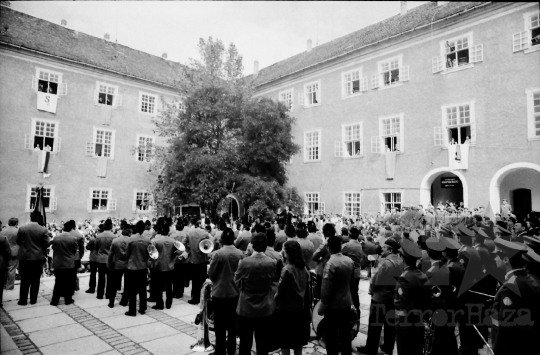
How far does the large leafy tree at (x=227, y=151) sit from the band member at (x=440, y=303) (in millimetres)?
11995

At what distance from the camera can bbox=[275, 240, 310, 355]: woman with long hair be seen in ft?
16.1

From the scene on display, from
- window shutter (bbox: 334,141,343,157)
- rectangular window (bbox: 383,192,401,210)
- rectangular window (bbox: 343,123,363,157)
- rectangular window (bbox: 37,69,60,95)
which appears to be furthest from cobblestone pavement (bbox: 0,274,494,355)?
rectangular window (bbox: 37,69,60,95)

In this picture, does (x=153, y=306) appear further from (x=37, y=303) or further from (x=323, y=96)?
(x=323, y=96)

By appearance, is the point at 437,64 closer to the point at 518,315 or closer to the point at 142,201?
the point at 518,315

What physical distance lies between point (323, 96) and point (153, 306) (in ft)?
56.5

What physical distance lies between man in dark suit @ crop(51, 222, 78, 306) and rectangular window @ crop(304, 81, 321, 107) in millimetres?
17319

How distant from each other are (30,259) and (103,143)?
1637cm

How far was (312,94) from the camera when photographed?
22.8 meters

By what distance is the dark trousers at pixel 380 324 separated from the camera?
5.49m

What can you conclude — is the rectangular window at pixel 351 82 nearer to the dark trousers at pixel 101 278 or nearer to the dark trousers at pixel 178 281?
the dark trousers at pixel 178 281

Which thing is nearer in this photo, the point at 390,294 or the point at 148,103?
the point at 390,294

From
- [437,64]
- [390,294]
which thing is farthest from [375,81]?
[390,294]

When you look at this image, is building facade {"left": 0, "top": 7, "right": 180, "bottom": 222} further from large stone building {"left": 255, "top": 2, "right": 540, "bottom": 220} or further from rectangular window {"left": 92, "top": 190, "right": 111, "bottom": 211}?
large stone building {"left": 255, "top": 2, "right": 540, "bottom": 220}

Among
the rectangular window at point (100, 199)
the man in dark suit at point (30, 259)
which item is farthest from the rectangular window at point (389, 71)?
the rectangular window at point (100, 199)
